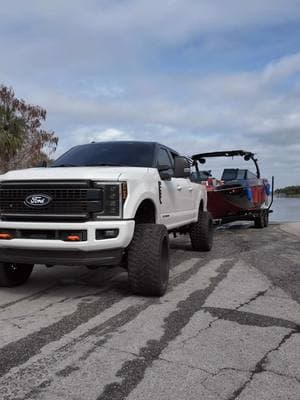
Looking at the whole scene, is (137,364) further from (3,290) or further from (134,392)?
(3,290)

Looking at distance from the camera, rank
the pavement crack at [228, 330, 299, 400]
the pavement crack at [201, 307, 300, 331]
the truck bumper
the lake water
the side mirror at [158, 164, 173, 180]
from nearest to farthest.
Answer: the pavement crack at [228, 330, 299, 400]
the pavement crack at [201, 307, 300, 331]
the truck bumper
the side mirror at [158, 164, 173, 180]
the lake water

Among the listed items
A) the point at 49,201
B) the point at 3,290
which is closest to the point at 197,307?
the point at 49,201

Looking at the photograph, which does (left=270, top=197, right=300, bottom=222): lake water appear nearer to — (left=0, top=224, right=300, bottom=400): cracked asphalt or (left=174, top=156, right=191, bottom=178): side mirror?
(left=174, top=156, right=191, bottom=178): side mirror

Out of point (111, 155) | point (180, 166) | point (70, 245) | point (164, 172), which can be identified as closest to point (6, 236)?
point (70, 245)

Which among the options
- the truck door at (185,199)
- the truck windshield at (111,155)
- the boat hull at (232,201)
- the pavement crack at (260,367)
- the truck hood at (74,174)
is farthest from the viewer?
the boat hull at (232,201)

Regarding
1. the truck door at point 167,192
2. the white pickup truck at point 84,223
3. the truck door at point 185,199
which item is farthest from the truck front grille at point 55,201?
the truck door at point 185,199

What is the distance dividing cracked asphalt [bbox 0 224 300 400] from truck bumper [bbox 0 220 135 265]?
0.53 m

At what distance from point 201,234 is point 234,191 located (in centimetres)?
499

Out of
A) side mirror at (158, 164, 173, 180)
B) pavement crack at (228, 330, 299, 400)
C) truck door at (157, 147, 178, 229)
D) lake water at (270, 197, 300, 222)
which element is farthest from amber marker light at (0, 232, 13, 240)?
lake water at (270, 197, 300, 222)

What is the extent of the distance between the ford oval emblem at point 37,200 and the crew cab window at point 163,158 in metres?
2.30

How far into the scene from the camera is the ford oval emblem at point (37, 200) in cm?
581

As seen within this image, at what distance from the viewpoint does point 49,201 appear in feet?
19.0

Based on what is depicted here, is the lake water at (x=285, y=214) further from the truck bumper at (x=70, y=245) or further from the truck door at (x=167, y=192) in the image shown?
the truck bumper at (x=70, y=245)

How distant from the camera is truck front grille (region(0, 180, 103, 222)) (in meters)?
5.69
